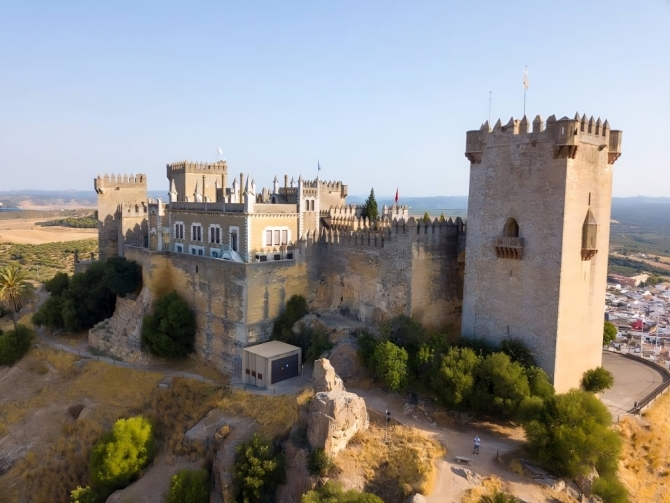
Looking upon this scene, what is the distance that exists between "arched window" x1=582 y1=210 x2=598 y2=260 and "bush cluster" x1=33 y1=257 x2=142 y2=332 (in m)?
28.9

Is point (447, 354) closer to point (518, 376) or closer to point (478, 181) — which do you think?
point (518, 376)

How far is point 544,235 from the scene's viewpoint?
Result: 83.5 ft

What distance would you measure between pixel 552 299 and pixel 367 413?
1009 centimetres

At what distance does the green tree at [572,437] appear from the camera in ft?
69.2

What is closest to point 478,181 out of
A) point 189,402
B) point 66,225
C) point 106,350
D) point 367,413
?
point 367,413

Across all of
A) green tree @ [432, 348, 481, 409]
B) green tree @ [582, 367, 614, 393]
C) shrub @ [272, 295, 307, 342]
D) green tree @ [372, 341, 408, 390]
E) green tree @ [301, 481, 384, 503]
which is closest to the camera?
green tree @ [301, 481, 384, 503]

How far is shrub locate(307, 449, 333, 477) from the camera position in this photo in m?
21.3

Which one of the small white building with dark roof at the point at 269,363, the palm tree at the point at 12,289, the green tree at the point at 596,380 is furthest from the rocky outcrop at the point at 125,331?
the green tree at the point at 596,380

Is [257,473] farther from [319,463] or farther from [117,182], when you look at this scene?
[117,182]

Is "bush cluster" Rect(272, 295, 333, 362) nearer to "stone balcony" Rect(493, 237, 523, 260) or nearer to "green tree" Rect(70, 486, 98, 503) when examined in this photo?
"stone balcony" Rect(493, 237, 523, 260)

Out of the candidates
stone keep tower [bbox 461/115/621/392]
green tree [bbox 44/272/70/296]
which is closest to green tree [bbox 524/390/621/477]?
stone keep tower [bbox 461/115/621/392]

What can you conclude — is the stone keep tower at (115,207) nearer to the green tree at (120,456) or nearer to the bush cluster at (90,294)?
the bush cluster at (90,294)

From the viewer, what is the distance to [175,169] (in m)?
46.8

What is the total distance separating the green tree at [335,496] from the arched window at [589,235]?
15.1 metres
